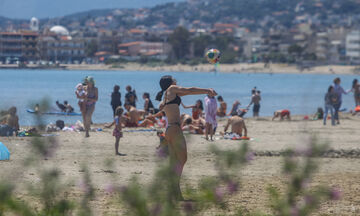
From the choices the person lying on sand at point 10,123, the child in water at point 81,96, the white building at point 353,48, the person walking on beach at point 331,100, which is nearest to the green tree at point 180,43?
the white building at point 353,48

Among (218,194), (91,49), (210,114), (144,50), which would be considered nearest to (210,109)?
(210,114)

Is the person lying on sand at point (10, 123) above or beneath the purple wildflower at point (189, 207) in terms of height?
beneath

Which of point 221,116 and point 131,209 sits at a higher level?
point 131,209

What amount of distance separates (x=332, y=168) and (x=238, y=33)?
176 m

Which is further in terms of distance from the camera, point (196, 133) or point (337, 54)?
point (337, 54)

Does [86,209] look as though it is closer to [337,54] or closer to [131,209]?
[131,209]

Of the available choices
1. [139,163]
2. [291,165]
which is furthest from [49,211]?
[139,163]

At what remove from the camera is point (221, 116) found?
20.0 meters

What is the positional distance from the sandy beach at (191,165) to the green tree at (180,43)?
11929 centimetres

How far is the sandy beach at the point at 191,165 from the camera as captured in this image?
6.41 m

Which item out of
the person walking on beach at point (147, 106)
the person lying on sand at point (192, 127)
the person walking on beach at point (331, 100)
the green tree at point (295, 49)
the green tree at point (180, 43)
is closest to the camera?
the person lying on sand at point (192, 127)

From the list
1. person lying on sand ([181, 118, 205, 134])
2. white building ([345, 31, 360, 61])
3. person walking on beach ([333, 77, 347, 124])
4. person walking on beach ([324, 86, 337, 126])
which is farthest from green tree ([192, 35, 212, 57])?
person lying on sand ([181, 118, 205, 134])

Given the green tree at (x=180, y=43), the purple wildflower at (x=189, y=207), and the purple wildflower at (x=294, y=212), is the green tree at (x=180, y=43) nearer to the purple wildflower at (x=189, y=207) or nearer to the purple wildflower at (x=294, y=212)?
the purple wildflower at (x=189, y=207)

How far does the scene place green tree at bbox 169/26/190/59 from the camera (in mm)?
134250
